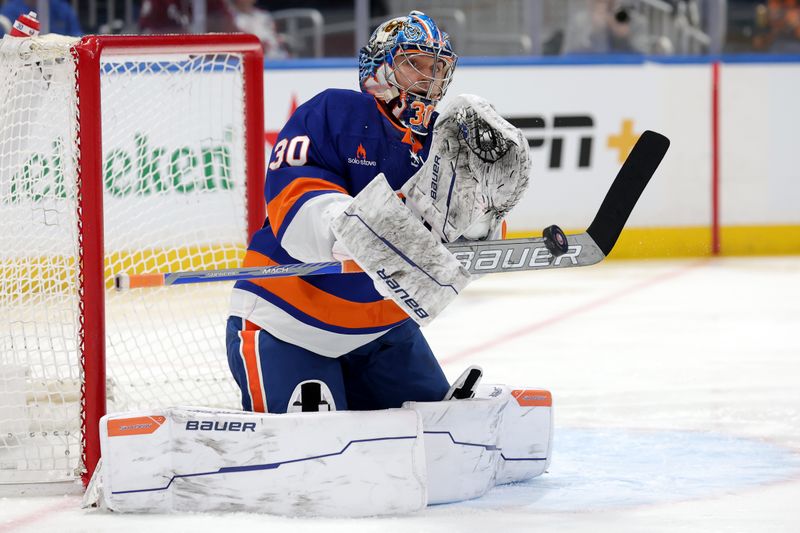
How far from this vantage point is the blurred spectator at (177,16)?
20.0ft

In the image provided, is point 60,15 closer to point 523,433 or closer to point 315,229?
point 523,433

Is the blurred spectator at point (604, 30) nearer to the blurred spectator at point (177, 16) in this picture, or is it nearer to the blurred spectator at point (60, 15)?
the blurred spectator at point (177, 16)

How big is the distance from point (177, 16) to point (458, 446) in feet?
13.8

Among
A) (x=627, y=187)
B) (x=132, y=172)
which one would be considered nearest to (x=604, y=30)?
(x=132, y=172)

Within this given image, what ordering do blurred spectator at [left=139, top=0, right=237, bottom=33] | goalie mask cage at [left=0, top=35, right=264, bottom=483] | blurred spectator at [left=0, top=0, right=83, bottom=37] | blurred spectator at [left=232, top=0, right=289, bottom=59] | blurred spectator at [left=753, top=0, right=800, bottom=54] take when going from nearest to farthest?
1. goalie mask cage at [left=0, top=35, right=264, bottom=483]
2. blurred spectator at [left=0, top=0, right=83, bottom=37]
3. blurred spectator at [left=139, top=0, right=237, bottom=33]
4. blurred spectator at [left=232, top=0, right=289, bottom=59]
5. blurred spectator at [left=753, top=0, right=800, bottom=54]

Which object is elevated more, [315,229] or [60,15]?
[60,15]

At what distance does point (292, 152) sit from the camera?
2191 mm

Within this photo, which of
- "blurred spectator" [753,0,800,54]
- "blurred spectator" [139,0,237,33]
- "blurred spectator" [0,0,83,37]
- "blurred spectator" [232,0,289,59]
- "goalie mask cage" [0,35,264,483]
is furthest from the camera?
"blurred spectator" [753,0,800,54]

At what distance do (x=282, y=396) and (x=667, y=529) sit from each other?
656mm

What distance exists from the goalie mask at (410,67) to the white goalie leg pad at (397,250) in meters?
0.28

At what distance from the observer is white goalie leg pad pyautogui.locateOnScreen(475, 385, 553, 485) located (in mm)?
2447

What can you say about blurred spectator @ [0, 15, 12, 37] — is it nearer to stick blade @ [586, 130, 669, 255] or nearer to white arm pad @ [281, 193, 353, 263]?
white arm pad @ [281, 193, 353, 263]

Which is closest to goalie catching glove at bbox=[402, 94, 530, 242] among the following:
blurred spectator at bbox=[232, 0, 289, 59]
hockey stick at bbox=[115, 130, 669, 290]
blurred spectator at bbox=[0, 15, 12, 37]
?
hockey stick at bbox=[115, 130, 669, 290]

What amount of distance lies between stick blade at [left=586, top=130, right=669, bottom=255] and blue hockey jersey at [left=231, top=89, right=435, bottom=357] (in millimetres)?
332
